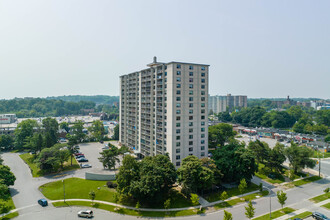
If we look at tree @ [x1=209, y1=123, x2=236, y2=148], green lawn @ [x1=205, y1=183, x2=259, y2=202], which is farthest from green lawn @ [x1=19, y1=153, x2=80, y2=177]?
tree @ [x1=209, y1=123, x2=236, y2=148]

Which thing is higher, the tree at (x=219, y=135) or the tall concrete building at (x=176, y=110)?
the tall concrete building at (x=176, y=110)

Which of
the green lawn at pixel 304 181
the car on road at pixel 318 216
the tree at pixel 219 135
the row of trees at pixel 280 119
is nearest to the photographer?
the car on road at pixel 318 216

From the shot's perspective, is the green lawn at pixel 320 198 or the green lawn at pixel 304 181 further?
the green lawn at pixel 304 181

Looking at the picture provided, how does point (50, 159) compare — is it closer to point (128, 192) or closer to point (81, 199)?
point (81, 199)

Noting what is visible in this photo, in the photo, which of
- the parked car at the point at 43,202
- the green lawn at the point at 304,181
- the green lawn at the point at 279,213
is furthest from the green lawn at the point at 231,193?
the parked car at the point at 43,202

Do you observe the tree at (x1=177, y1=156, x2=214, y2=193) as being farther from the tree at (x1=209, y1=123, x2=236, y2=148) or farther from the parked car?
the tree at (x1=209, y1=123, x2=236, y2=148)

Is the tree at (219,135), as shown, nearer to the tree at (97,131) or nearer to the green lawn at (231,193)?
the green lawn at (231,193)

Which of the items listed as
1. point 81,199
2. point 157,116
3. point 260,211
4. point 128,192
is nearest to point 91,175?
point 81,199
